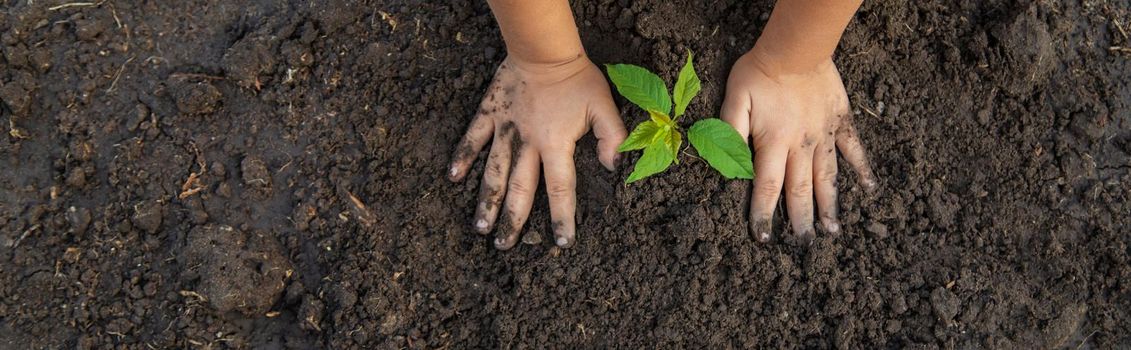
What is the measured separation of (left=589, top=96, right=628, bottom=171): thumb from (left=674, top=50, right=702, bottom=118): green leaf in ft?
0.64

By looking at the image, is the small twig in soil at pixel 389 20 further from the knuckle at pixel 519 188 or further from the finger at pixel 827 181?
the finger at pixel 827 181

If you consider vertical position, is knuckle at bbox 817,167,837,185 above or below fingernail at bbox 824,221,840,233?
above

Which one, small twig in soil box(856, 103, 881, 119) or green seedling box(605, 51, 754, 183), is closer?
green seedling box(605, 51, 754, 183)

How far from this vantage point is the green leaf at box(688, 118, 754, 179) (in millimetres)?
1812

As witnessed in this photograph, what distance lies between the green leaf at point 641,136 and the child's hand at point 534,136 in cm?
13

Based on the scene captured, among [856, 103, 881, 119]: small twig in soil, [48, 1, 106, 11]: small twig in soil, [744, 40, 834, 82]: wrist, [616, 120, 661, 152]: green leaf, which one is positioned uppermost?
[744, 40, 834, 82]: wrist

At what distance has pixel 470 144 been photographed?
2.08 metres

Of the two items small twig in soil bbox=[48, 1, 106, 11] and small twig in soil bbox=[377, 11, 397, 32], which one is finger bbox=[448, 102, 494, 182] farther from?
small twig in soil bbox=[48, 1, 106, 11]

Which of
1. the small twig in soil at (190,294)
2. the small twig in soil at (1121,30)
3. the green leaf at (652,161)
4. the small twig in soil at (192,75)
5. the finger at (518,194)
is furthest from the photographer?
the small twig in soil at (1121,30)

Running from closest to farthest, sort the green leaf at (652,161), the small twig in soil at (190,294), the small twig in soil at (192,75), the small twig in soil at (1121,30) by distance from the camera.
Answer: the green leaf at (652,161) → the small twig in soil at (190,294) → the small twig in soil at (192,75) → the small twig in soil at (1121,30)

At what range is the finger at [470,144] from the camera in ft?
6.82

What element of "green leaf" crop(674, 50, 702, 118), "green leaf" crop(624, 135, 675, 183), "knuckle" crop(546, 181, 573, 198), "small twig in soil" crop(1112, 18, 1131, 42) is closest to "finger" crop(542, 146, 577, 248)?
"knuckle" crop(546, 181, 573, 198)

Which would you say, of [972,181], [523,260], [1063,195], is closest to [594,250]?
[523,260]

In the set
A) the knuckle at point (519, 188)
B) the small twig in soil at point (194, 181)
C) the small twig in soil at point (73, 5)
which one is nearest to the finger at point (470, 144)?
the knuckle at point (519, 188)
